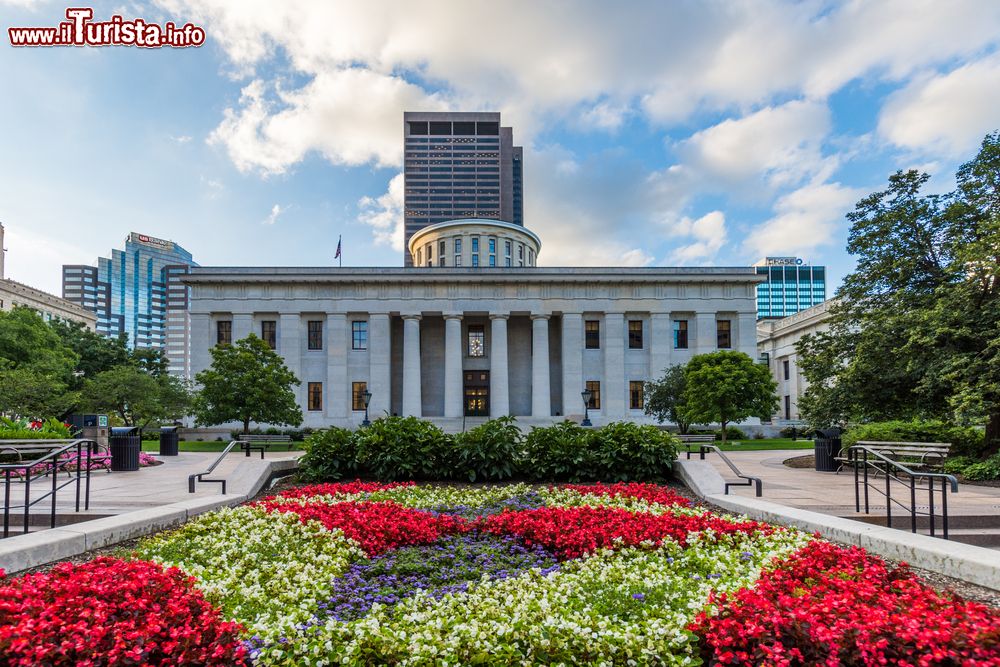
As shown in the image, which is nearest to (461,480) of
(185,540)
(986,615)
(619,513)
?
(619,513)

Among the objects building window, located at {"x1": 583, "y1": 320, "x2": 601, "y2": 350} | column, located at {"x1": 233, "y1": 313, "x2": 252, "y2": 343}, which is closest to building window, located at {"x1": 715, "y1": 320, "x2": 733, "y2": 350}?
building window, located at {"x1": 583, "y1": 320, "x2": 601, "y2": 350}

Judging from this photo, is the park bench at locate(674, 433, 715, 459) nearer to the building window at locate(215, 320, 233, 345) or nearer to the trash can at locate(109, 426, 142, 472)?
the trash can at locate(109, 426, 142, 472)

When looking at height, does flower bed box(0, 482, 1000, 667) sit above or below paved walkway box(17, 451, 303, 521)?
above

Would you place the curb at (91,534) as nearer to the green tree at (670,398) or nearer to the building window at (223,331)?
the green tree at (670,398)

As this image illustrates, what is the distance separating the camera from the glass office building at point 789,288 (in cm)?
17900

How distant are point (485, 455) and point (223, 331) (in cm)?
4308

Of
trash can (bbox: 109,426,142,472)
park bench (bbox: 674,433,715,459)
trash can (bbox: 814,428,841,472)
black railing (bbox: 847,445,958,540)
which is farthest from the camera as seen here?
trash can (bbox: 109,426,142,472)

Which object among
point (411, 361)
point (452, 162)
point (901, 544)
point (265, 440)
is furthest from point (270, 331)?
point (452, 162)

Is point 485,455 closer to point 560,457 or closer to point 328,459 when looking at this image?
point 560,457

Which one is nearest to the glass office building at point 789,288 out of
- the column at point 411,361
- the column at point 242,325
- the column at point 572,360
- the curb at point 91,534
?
the column at point 572,360

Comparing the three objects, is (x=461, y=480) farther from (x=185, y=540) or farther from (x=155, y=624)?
(x=155, y=624)

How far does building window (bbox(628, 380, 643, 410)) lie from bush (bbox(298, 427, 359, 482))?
38654 mm

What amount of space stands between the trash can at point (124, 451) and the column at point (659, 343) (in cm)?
3874

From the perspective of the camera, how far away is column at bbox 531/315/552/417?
46.9 m
